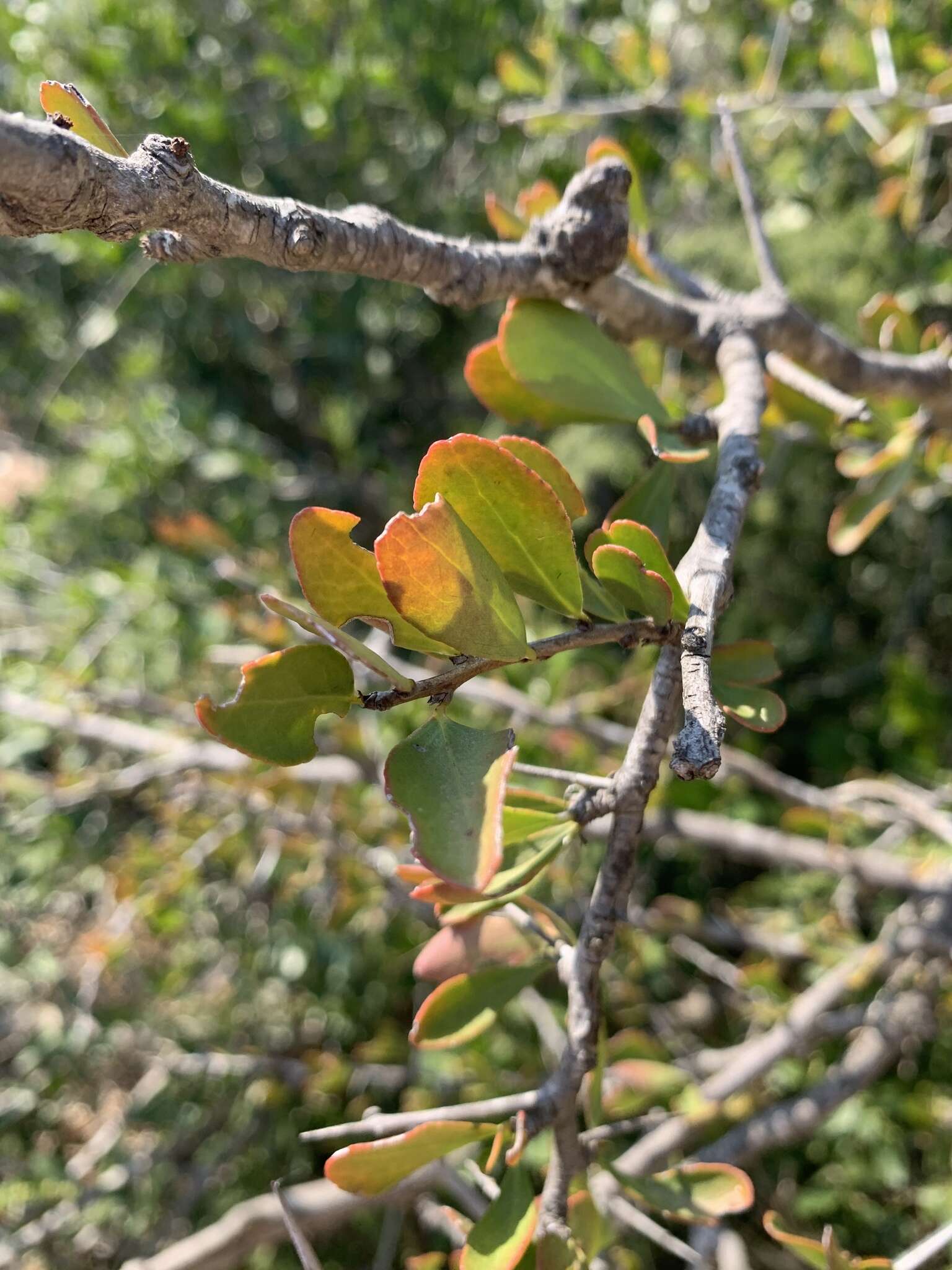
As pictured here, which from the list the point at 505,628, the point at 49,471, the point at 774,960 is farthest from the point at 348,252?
the point at 49,471

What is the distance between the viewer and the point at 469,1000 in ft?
1.64

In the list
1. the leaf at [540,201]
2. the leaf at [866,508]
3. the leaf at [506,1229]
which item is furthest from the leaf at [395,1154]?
the leaf at [540,201]

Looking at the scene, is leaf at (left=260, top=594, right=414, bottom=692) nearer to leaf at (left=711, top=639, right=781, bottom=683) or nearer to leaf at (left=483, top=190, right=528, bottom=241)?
leaf at (left=711, top=639, right=781, bottom=683)

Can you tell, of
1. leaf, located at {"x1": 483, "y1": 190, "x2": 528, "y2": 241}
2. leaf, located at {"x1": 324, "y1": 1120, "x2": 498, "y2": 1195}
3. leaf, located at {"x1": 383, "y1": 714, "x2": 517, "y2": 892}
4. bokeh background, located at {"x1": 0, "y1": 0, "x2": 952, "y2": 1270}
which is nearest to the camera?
leaf, located at {"x1": 383, "y1": 714, "x2": 517, "y2": 892}

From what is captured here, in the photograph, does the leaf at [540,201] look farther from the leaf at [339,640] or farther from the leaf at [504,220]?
the leaf at [339,640]

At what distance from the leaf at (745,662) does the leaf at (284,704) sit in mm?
188

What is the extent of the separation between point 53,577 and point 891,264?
1771mm

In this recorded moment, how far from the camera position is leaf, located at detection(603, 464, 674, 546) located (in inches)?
20.8

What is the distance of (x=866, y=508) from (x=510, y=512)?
1.56 feet

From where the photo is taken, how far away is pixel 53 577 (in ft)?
6.52

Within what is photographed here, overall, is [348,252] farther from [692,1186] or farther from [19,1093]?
[19,1093]

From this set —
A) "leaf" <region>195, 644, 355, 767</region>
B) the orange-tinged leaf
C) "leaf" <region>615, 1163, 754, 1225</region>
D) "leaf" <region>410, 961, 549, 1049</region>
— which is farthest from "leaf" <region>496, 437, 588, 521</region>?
"leaf" <region>615, 1163, 754, 1225</region>

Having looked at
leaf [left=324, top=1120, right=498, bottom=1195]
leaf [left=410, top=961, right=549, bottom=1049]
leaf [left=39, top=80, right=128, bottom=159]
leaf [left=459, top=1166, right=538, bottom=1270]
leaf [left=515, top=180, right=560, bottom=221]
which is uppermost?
leaf [left=515, top=180, right=560, bottom=221]

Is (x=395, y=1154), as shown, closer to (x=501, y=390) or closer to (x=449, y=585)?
(x=449, y=585)
